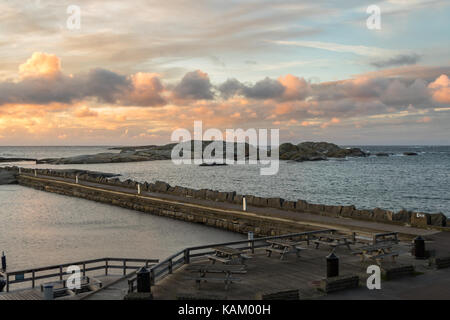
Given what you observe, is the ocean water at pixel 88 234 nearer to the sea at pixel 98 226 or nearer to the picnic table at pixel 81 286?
the sea at pixel 98 226

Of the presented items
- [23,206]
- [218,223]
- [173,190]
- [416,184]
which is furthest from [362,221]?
[416,184]

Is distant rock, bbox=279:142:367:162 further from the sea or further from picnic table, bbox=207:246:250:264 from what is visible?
picnic table, bbox=207:246:250:264

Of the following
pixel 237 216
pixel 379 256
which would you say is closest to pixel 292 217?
pixel 237 216

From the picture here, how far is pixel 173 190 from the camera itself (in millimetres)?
40781

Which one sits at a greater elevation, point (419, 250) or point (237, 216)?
point (419, 250)

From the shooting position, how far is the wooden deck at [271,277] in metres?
11.0

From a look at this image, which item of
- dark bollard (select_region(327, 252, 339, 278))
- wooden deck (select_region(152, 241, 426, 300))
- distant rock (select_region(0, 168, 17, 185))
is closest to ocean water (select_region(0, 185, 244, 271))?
wooden deck (select_region(152, 241, 426, 300))

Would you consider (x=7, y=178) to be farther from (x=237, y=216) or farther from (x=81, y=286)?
(x=81, y=286)

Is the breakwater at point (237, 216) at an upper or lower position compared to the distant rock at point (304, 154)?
lower

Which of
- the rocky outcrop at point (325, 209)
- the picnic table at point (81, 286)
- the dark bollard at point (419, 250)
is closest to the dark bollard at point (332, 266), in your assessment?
the dark bollard at point (419, 250)

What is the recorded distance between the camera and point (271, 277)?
41.0 feet
